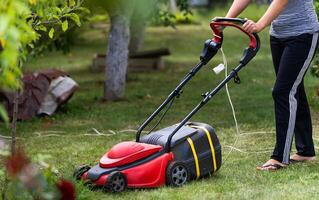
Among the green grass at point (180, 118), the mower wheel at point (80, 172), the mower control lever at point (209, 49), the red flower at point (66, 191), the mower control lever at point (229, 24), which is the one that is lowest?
the green grass at point (180, 118)

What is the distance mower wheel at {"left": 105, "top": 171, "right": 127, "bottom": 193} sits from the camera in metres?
4.48

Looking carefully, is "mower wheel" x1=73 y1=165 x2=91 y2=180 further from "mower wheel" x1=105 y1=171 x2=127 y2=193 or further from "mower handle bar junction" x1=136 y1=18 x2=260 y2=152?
"mower handle bar junction" x1=136 y1=18 x2=260 y2=152

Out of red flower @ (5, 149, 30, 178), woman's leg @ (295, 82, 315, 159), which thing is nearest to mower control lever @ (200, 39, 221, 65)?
woman's leg @ (295, 82, 315, 159)

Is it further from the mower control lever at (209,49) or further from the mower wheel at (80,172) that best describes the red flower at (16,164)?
the mower control lever at (209,49)

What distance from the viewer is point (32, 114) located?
8.29 metres

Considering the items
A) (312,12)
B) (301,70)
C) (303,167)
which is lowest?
(303,167)

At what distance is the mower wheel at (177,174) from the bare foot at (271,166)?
717 millimetres

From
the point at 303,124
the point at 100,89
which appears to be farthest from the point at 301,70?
the point at 100,89

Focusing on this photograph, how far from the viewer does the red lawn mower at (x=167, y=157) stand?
14.9ft

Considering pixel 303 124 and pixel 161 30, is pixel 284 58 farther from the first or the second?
pixel 161 30

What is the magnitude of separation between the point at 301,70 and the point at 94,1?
156 cm

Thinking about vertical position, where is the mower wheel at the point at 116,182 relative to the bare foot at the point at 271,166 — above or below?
above

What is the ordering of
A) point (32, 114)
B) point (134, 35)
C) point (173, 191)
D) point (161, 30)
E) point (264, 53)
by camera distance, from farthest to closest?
point (161, 30), point (264, 53), point (134, 35), point (32, 114), point (173, 191)

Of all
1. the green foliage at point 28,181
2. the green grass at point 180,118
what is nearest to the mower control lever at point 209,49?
the green grass at point 180,118
